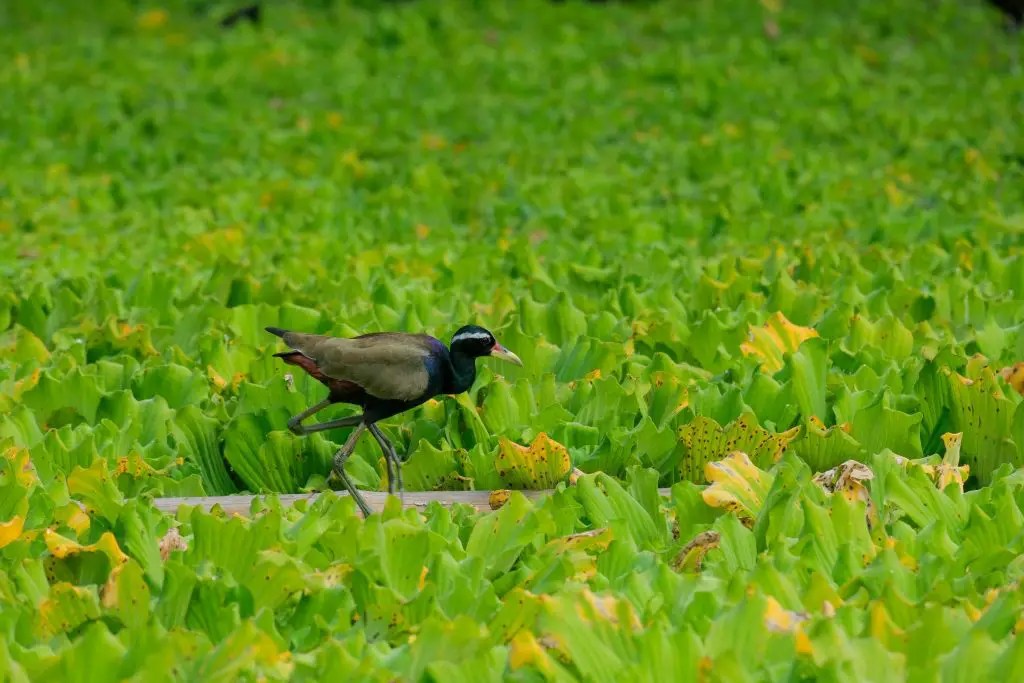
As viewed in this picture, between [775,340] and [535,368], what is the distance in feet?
2.45

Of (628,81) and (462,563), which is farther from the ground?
(462,563)

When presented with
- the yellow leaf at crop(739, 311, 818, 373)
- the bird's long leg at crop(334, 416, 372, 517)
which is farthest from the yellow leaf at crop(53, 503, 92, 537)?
the yellow leaf at crop(739, 311, 818, 373)

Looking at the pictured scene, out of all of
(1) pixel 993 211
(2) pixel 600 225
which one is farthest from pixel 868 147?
(2) pixel 600 225

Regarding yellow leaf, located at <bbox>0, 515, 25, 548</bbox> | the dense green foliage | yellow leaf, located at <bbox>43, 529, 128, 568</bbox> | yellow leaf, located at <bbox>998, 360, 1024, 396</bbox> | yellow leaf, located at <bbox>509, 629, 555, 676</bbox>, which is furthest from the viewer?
yellow leaf, located at <bbox>998, 360, 1024, 396</bbox>

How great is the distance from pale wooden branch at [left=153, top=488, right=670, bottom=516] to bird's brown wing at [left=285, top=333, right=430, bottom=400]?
0.85ft

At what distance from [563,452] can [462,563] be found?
2.79ft

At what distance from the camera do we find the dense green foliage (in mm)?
2867

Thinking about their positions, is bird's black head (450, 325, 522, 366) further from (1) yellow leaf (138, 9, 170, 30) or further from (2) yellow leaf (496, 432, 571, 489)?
(1) yellow leaf (138, 9, 170, 30)

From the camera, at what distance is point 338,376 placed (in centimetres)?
403

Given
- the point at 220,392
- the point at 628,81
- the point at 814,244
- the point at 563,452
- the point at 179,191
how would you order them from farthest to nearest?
the point at 628,81
the point at 179,191
the point at 814,244
the point at 220,392
the point at 563,452

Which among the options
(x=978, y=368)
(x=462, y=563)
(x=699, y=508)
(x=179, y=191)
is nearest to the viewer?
(x=462, y=563)

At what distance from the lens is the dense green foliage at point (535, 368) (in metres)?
2.87

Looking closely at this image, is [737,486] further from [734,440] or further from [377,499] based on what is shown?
[377,499]

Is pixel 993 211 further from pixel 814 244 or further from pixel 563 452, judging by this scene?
pixel 563 452
